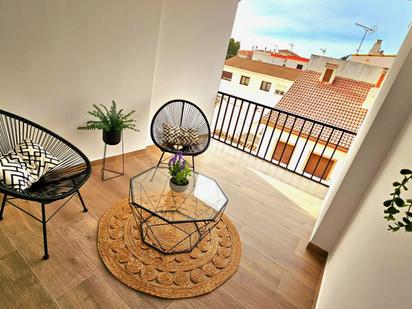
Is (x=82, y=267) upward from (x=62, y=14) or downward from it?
downward

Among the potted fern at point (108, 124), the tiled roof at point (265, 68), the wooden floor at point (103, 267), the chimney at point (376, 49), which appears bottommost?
the wooden floor at point (103, 267)

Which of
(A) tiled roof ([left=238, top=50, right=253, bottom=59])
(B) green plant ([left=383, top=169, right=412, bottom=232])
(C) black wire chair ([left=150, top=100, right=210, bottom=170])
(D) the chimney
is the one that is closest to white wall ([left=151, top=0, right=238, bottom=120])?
(C) black wire chair ([left=150, top=100, right=210, bottom=170])

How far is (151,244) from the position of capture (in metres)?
1.76

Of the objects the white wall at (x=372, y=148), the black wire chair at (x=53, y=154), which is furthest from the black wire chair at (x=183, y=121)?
the white wall at (x=372, y=148)

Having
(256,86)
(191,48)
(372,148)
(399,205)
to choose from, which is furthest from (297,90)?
(399,205)

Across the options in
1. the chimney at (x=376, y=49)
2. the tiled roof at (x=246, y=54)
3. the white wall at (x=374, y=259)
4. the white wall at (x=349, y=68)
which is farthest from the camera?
the tiled roof at (x=246, y=54)

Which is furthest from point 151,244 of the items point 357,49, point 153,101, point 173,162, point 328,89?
point 328,89

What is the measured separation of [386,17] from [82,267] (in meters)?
5.60

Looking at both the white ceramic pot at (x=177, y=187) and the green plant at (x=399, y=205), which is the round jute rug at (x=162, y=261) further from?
the green plant at (x=399, y=205)

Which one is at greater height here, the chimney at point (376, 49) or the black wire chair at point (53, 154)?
the chimney at point (376, 49)

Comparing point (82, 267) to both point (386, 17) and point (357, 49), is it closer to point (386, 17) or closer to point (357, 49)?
point (386, 17)

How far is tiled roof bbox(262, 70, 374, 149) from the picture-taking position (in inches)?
254

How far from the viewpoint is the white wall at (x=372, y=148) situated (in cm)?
153

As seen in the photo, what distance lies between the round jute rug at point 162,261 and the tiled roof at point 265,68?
7744 millimetres
